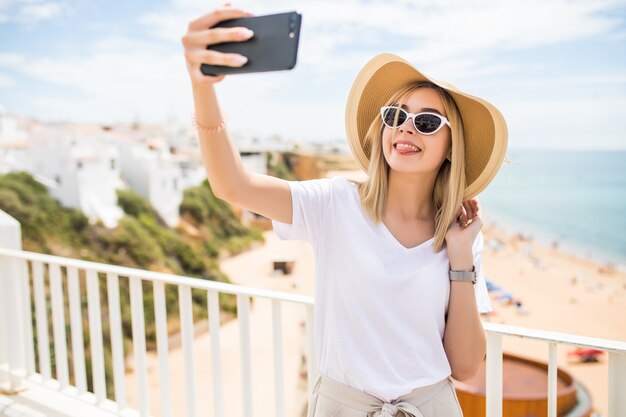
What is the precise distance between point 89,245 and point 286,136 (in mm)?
37623

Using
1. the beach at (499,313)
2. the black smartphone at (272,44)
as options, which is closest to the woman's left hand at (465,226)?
the black smartphone at (272,44)

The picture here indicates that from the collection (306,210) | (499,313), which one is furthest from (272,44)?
(499,313)

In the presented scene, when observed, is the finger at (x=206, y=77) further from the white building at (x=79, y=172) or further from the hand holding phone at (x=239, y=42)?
the white building at (x=79, y=172)

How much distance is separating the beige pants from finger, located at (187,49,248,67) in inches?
28.2

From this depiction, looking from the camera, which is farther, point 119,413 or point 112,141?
point 112,141

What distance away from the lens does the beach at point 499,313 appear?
612 inches

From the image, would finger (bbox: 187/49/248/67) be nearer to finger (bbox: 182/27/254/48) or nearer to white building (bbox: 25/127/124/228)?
finger (bbox: 182/27/254/48)

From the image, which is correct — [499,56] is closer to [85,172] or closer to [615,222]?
[615,222]

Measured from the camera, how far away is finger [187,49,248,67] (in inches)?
27.9

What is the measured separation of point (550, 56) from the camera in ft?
166

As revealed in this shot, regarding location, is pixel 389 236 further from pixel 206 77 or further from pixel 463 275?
pixel 206 77

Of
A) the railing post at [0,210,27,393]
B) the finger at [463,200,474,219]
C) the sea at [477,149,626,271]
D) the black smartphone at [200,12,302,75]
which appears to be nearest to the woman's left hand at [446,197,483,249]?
the finger at [463,200,474,219]

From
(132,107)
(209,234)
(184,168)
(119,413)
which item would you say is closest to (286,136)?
(132,107)

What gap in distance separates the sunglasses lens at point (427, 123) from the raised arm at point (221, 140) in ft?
1.04
